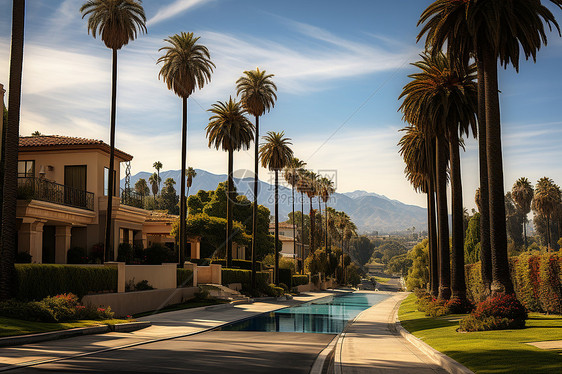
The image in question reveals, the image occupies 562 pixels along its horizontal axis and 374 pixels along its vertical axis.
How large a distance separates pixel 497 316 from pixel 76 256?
2828cm

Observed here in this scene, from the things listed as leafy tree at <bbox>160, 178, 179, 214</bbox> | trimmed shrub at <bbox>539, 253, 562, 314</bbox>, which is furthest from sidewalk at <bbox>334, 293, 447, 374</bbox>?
leafy tree at <bbox>160, 178, 179, 214</bbox>

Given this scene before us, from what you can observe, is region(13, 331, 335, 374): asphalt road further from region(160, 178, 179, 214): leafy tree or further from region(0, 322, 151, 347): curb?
region(160, 178, 179, 214): leafy tree

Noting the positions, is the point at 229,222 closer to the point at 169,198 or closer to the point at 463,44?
the point at 463,44

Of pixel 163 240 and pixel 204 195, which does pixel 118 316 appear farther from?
pixel 204 195

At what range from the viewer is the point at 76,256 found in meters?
37.6

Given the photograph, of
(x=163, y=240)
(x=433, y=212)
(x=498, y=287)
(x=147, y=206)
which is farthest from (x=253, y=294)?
(x=147, y=206)

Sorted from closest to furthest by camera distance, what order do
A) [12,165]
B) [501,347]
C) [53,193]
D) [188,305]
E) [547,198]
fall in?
[501,347], [12,165], [53,193], [188,305], [547,198]

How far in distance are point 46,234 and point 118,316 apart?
1149 centimetres

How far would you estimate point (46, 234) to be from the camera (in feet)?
123

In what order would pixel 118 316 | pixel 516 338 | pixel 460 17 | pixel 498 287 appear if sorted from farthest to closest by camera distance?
1. pixel 118 316
2. pixel 460 17
3. pixel 498 287
4. pixel 516 338

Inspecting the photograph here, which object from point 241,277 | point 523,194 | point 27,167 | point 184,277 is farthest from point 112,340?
point 523,194

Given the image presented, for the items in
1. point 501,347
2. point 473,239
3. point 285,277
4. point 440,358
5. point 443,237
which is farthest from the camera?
point 285,277

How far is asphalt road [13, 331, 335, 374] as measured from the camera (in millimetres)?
13180

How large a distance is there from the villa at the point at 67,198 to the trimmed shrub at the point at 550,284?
2918 cm
